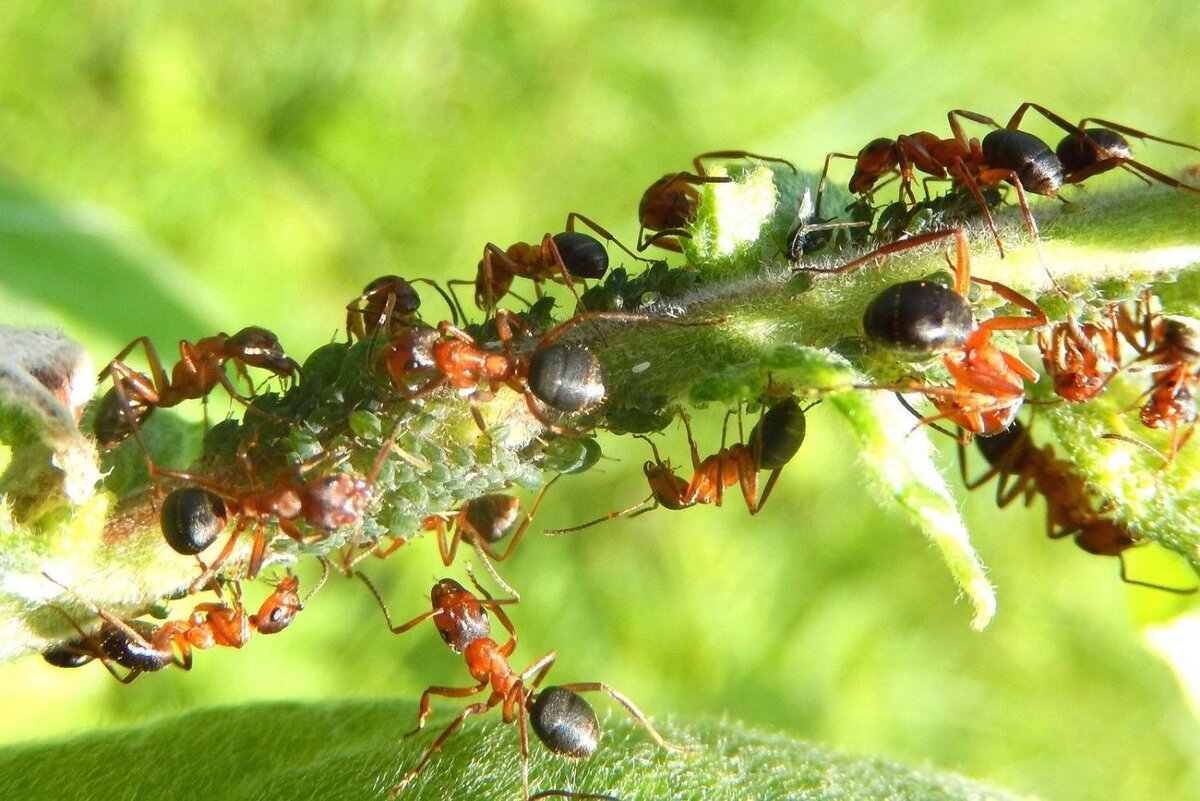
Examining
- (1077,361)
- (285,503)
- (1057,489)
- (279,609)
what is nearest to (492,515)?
(285,503)

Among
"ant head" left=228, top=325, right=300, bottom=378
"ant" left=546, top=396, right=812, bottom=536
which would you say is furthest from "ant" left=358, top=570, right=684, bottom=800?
"ant head" left=228, top=325, right=300, bottom=378

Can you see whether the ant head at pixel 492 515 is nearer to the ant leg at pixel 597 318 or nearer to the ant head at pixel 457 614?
the ant leg at pixel 597 318

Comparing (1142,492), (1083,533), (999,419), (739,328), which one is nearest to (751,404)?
(739,328)

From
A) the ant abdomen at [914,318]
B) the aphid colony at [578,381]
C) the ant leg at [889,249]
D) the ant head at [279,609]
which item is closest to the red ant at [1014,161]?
the aphid colony at [578,381]

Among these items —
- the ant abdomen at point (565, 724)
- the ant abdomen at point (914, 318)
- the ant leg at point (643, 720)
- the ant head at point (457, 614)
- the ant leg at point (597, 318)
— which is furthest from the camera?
the ant head at point (457, 614)

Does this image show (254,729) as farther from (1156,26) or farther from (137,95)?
(1156,26)

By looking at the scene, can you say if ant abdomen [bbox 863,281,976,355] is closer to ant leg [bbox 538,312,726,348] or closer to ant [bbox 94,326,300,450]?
ant leg [bbox 538,312,726,348]
